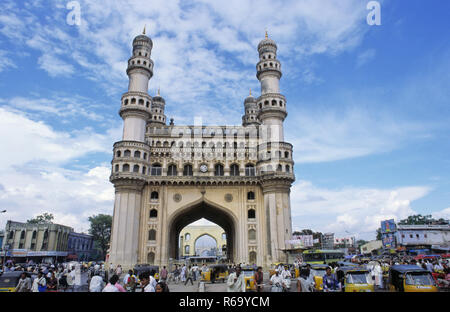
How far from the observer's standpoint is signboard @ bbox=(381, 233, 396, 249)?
5703cm

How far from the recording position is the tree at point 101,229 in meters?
73.9

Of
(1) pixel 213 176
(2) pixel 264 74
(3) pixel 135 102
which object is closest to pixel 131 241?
(1) pixel 213 176

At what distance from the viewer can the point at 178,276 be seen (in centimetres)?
2862

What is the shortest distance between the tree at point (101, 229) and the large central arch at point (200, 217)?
118 ft

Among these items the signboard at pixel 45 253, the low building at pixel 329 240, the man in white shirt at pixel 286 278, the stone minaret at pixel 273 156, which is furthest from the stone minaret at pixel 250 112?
the low building at pixel 329 240

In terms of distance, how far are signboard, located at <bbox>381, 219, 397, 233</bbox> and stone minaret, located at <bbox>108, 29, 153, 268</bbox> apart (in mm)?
45784

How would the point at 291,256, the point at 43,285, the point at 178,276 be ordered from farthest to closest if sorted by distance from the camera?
the point at 291,256
the point at 178,276
the point at 43,285

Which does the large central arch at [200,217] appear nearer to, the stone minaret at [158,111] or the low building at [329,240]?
the stone minaret at [158,111]

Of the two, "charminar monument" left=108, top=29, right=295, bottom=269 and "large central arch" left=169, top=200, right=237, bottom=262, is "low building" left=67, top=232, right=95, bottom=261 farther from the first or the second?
"charminar monument" left=108, top=29, right=295, bottom=269

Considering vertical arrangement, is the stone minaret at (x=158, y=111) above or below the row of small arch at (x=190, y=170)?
above

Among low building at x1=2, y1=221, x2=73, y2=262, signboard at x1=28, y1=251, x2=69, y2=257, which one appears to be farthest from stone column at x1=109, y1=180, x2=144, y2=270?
low building at x1=2, y1=221, x2=73, y2=262
